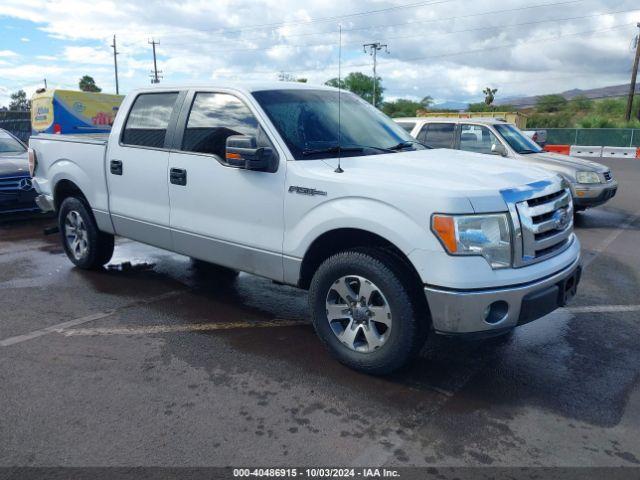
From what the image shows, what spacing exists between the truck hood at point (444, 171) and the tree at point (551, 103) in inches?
3130

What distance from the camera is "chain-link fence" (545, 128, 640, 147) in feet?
108

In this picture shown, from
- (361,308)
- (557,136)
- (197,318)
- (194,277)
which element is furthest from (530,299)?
(557,136)

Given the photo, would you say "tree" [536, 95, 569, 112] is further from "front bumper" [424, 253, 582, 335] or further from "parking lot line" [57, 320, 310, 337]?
"front bumper" [424, 253, 582, 335]

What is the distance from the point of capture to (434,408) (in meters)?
3.33

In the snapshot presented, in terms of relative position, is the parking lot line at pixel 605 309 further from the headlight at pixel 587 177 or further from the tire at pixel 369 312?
the headlight at pixel 587 177

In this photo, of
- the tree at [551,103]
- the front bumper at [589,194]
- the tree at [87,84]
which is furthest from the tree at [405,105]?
the front bumper at [589,194]

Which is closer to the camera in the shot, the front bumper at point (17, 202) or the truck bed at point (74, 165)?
the truck bed at point (74, 165)

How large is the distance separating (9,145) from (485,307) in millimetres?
10120

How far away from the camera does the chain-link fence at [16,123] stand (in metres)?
24.2

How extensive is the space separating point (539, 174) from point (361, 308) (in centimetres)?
158

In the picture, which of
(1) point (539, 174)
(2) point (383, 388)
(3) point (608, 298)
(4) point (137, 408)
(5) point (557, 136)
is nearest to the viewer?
(4) point (137, 408)

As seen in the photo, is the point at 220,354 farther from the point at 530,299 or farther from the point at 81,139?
the point at 81,139

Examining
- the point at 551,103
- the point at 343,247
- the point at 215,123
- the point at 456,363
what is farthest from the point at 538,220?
the point at 551,103

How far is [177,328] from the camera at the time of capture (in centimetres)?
459
